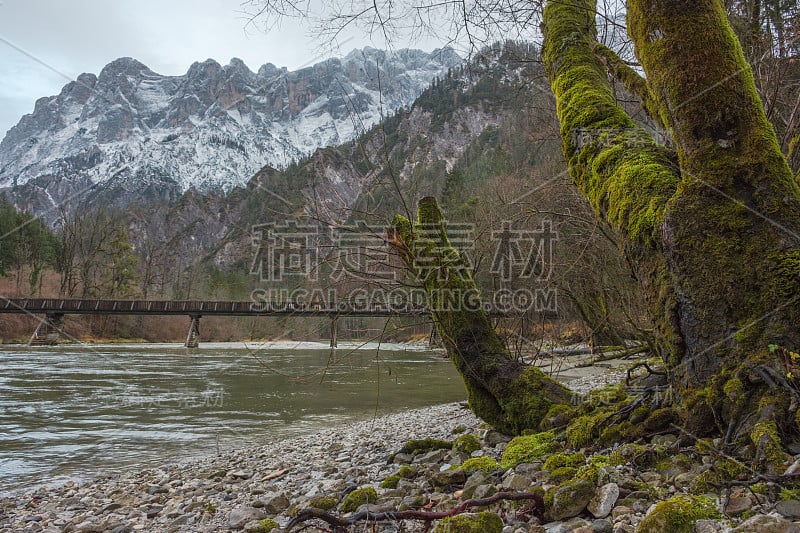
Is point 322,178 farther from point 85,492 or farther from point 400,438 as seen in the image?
point 85,492

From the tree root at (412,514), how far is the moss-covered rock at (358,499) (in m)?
0.37

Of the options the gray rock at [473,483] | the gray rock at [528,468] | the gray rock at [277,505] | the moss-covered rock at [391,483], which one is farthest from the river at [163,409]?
the gray rock at [528,468]

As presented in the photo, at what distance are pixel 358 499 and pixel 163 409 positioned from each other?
8.30 m

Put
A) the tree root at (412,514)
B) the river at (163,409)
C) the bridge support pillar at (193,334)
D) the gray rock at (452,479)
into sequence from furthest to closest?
the bridge support pillar at (193,334)
the river at (163,409)
the gray rock at (452,479)
the tree root at (412,514)

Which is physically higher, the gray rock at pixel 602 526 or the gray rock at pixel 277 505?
the gray rock at pixel 602 526

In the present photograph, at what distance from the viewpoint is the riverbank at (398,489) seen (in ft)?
5.41

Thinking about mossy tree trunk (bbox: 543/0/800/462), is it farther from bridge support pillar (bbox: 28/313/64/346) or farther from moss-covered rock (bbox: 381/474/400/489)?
bridge support pillar (bbox: 28/313/64/346)

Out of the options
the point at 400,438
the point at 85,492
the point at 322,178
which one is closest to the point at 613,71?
the point at 322,178

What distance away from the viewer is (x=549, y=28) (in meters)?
3.77

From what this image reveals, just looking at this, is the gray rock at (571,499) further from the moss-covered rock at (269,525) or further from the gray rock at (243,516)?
the gray rock at (243,516)

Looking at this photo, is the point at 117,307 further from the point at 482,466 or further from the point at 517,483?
the point at 517,483

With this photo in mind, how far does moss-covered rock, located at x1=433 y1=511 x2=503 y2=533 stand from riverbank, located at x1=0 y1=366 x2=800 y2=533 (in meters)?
0.07

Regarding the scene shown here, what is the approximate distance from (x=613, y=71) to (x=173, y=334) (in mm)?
47282

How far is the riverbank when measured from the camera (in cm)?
165
